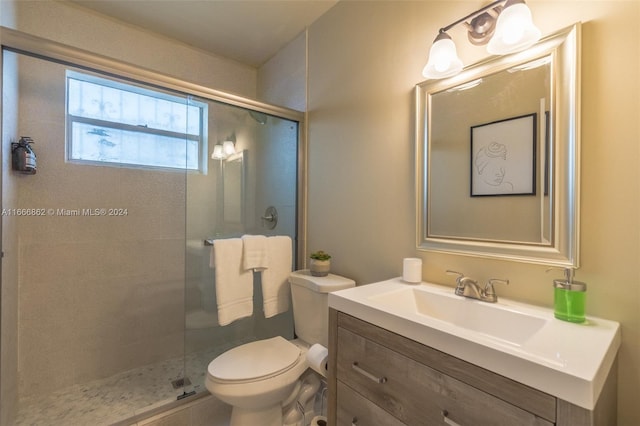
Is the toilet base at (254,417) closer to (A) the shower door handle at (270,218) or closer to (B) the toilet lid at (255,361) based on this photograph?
(B) the toilet lid at (255,361)

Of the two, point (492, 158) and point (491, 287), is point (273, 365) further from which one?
point (492, 158)

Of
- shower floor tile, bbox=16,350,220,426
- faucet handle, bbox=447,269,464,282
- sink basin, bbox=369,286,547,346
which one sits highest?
faucet handle, bbox=447,269,464,282

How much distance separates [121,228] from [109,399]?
105cm

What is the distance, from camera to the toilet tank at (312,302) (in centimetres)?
152

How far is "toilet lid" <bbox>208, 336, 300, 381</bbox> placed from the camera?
1.30m

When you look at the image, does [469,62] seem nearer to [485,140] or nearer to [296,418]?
[485,140]

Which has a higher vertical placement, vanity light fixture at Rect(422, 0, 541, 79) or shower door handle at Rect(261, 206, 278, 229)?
vanity light fixture at Rect(422, 0, 541, 79)

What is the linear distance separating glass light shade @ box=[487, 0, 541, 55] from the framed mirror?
5 cm

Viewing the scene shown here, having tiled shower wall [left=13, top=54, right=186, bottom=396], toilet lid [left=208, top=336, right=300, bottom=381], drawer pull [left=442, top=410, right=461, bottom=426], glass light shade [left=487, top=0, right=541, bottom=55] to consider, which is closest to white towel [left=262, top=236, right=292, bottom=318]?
toilet lid [left=208, top=336, right=300, bottom=381]

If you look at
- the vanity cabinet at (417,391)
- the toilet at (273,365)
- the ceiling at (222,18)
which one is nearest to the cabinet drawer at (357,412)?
the vanity cabinet at (417,391)

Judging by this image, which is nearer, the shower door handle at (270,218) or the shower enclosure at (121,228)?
the shower enclosure at (121,228)

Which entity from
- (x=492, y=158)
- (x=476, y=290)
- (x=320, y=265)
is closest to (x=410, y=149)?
(x=492, y=158)

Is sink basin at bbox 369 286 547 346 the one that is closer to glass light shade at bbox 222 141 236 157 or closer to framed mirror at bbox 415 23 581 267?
framed mirror at bbox 415 23 581 267

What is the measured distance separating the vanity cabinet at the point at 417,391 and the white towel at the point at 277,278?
29.1 inches
